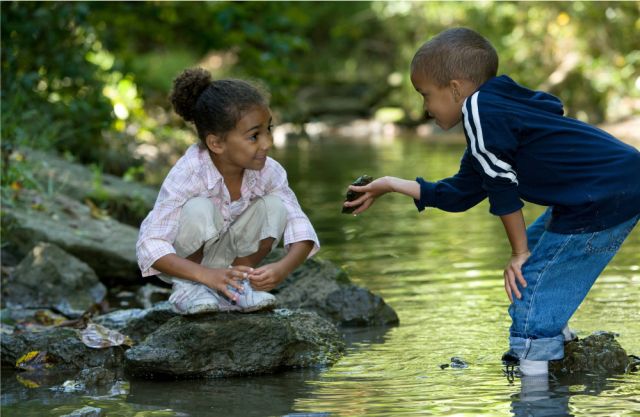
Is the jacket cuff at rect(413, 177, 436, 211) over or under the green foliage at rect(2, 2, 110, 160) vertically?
under

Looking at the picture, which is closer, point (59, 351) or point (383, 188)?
point (383, 188)

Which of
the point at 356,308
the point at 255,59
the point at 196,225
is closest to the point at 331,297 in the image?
the point at 356,308

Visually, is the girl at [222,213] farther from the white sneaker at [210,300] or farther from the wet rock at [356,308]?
the wet rock at [356,308]

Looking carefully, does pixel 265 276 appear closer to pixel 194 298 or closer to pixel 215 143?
pixel 194 298

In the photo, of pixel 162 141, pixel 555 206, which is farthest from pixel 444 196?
pixel 162 141

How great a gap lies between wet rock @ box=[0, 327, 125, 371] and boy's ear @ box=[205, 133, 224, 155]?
0.96 m

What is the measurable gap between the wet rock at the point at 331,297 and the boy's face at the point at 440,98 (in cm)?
135

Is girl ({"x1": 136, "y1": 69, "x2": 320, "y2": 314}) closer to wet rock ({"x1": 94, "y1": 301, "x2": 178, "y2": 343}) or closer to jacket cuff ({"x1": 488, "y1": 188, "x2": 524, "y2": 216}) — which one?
wet rock ({"x1": 94, "y1": 301, "x2": 178, "y2": 343})

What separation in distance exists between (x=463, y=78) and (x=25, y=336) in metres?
2.13

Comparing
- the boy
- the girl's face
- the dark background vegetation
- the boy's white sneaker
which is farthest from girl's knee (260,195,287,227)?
the dark background vegetation

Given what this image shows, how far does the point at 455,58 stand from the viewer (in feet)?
12.2

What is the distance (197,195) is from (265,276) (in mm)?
447

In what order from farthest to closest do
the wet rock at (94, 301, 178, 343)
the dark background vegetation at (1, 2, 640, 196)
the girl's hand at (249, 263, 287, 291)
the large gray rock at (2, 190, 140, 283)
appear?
the dark background vegetation at (1, 2, 640, 196) → the large gray rock at (2, 190, 140, 283) → the wet rock at (94, 301, 178, 343) → the girl's hand at (249, 263, 287, 291)

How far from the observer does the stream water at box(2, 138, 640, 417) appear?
3.46 metres
